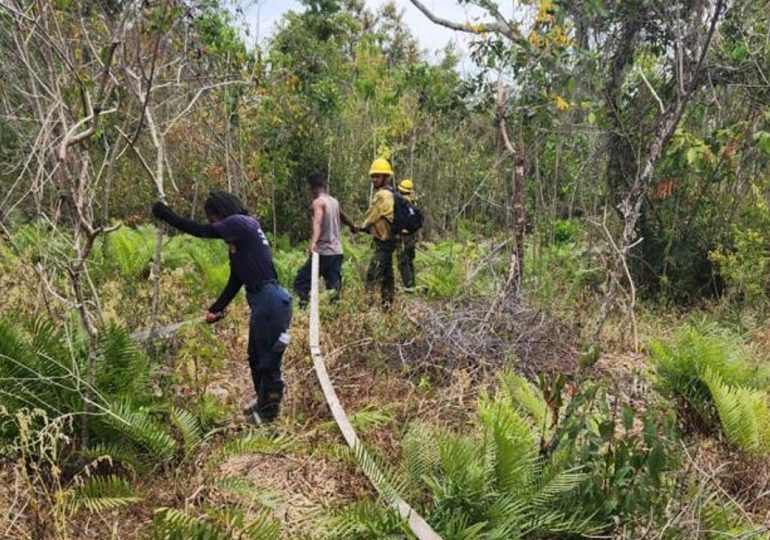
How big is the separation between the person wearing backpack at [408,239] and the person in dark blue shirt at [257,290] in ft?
9.82

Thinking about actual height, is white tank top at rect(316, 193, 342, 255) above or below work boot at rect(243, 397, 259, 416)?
above

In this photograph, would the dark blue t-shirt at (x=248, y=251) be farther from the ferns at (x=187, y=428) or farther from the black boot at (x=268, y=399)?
the ferns at (x=187, y=428)

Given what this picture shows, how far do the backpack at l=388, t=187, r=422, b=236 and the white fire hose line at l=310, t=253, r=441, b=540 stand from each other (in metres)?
1.58

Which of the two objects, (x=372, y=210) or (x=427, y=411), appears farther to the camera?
(x=372, y=210)

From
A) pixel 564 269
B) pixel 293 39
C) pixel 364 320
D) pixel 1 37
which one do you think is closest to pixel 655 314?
pixel 564 269

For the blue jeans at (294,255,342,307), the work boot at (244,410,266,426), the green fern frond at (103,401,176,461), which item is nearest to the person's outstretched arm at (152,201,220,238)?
the green fern frond at (103,401,176,461)

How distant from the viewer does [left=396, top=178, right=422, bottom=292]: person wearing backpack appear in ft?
24.1

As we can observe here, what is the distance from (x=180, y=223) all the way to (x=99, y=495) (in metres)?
1.59

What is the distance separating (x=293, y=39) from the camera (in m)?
13.5

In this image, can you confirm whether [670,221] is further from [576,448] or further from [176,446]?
[176,446]

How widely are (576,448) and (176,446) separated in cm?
230

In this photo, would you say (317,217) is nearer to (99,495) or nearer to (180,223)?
(180,223)

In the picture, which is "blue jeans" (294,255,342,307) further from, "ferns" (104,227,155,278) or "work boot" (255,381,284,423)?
"work boot" (255,381,284,423)

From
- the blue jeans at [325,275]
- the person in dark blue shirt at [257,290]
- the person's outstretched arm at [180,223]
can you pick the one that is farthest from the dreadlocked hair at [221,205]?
the blue jeans at [325,275]
